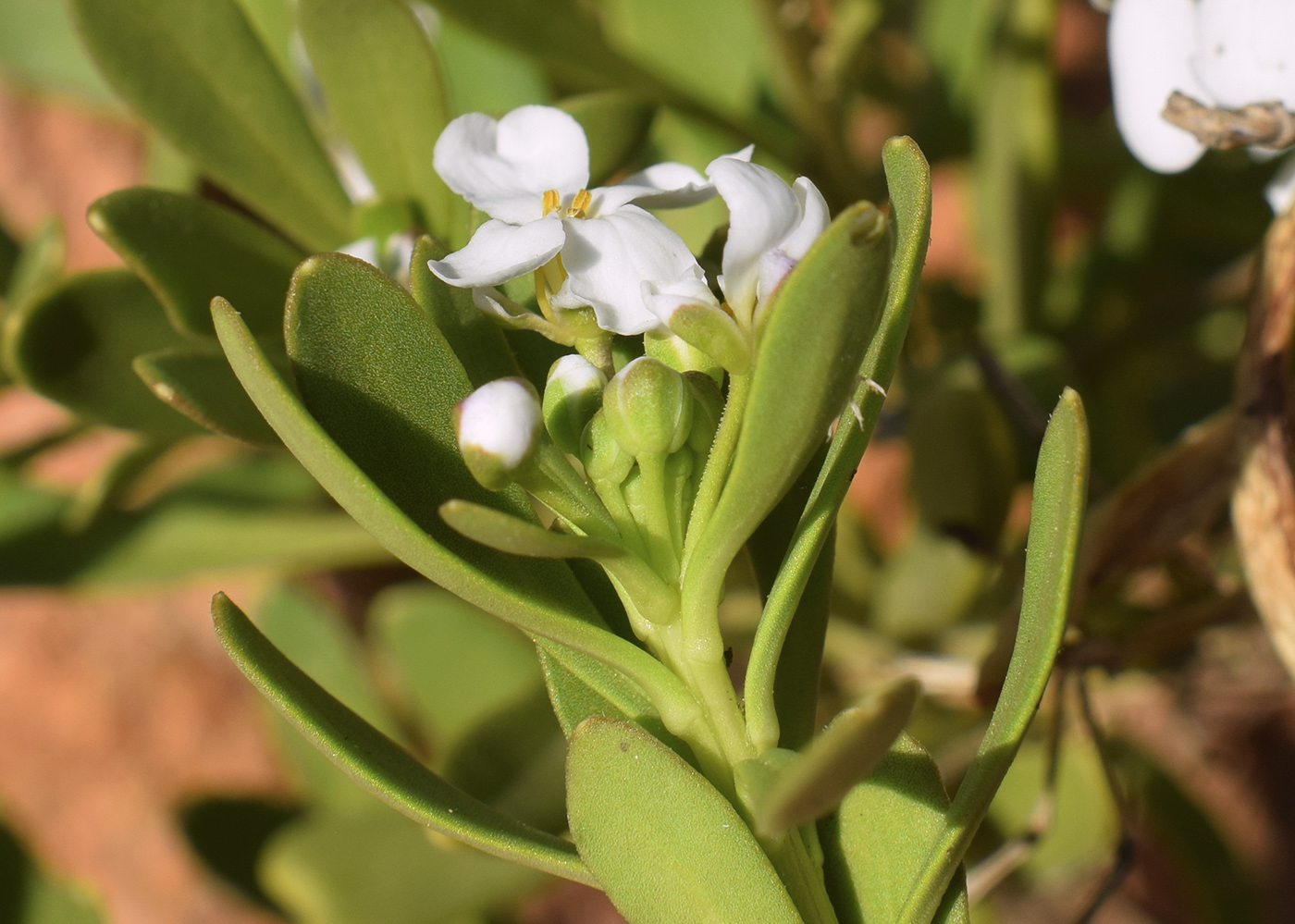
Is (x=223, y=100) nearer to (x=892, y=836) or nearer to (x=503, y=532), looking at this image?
(x=503, y=532)

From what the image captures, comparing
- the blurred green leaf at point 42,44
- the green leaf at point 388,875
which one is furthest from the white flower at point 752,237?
the blurred green leaf at point 42,44

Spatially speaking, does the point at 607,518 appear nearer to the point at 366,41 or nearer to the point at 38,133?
the point at 366,41

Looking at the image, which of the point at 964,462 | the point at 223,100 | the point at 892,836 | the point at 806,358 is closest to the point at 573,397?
the point at 806,358

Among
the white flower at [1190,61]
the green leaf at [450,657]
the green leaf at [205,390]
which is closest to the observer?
the green leaf at [205,390]

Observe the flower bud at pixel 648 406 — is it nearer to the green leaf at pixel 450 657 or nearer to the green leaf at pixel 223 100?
the green leaf at pixel 223 100

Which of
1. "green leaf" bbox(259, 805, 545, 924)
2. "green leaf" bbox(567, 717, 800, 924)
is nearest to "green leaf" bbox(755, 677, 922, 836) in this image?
"green leaf" bbox(567, 717, 800, 924)

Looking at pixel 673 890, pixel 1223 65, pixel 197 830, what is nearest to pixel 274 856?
pixel 197 830

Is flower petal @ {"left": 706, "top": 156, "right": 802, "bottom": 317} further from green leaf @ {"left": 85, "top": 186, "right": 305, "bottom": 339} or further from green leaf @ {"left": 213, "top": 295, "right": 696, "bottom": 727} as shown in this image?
green leaf @ {"left": 85, "top": 186, "right": 305, "bottom": 339}
